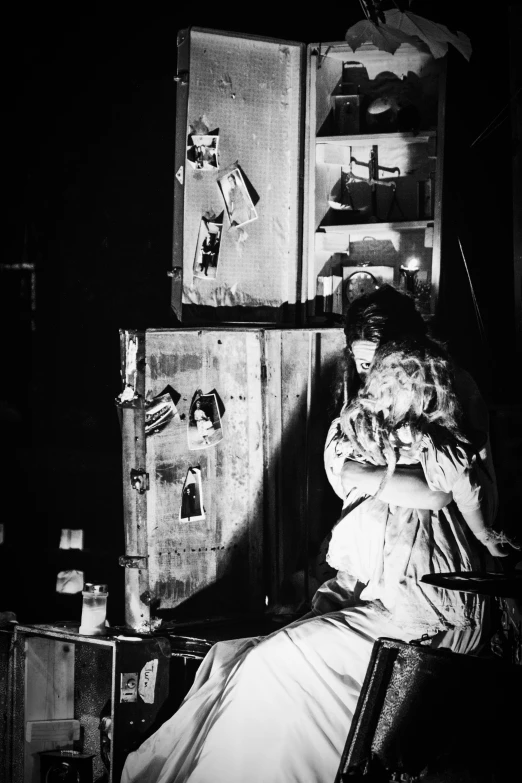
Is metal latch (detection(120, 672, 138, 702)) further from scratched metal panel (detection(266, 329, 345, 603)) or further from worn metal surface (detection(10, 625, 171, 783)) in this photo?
scratched metal panel (detection(266, 329, 345, 603))

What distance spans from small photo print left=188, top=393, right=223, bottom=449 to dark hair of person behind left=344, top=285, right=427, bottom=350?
732mm

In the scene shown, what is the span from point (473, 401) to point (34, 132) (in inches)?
109

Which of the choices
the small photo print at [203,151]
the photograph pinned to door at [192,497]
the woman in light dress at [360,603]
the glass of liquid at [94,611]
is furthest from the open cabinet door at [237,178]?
the glass of liquid at [94,611]

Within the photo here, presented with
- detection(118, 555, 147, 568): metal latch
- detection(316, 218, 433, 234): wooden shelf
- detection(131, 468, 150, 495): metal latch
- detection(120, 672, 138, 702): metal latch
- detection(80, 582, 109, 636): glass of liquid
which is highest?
detection(316, 218, 433, 234): wooden shelf

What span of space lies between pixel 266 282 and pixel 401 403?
1.08 metres

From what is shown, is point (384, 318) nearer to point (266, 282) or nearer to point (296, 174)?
point (266, 282)

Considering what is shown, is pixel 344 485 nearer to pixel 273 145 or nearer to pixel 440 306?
pixel 440 306

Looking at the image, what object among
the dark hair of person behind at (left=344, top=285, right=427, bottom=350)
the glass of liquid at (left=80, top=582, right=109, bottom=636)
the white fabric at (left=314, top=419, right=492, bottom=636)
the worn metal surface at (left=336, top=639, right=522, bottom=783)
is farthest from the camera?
the glass of liquid at (left=80, top=582, right=109, bottom=636)

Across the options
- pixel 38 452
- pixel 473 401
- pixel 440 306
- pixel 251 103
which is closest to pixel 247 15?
pixel 251 103

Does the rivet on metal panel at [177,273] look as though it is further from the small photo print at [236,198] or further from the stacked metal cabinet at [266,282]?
the small photo print at [236,198]

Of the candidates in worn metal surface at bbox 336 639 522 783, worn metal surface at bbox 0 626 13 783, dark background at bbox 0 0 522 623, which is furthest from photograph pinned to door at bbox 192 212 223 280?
worn metal surface at bbox 336 639 522 783

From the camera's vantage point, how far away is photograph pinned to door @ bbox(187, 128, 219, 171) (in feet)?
12.3

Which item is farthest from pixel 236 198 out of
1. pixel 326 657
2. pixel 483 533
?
pixel 326 657

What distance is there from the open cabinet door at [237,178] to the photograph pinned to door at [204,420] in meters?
0.40
